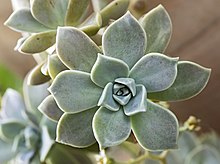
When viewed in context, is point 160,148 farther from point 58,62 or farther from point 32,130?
point 32,130

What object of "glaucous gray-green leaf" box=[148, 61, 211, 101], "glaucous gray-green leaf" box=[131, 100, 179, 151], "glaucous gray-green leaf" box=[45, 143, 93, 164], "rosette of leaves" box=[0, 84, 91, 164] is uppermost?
"glaucous gray-green leaf" box=[148, 61, 211, 101]

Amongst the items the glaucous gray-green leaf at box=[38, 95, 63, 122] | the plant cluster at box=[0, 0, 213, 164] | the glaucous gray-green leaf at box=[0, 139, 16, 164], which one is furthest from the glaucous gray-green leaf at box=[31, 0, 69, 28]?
the glaucous gray-green leaf at box=[0, 139, 16, 164]

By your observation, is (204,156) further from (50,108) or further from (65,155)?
(50,108)

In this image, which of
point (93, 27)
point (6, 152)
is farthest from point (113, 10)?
point (6, 152)

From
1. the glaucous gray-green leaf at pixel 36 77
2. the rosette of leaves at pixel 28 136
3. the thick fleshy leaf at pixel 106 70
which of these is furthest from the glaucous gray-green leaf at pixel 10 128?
the thick fleshy leaf at pixel 106 70

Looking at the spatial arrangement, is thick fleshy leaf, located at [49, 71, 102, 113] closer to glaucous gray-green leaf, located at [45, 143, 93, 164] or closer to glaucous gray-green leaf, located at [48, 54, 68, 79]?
glaucous gray-green leaf, located at [48, 54, 68, 79]

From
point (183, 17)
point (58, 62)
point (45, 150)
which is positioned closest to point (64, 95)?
point (58, 62)
